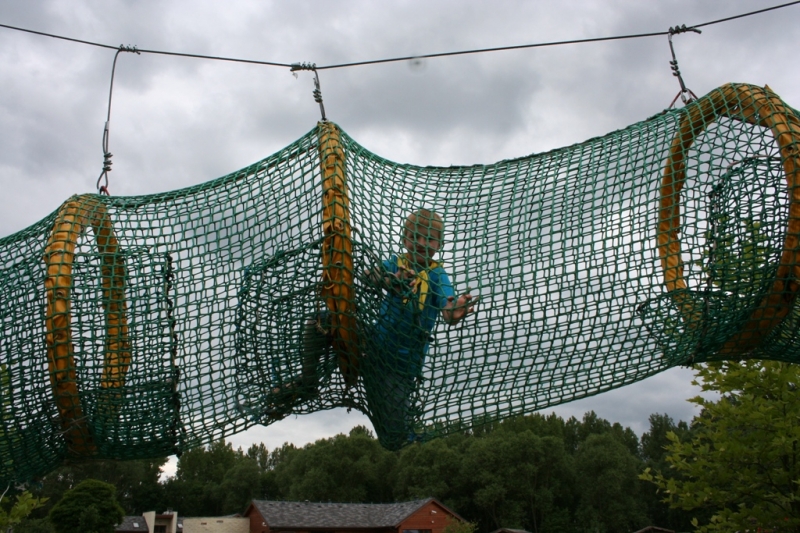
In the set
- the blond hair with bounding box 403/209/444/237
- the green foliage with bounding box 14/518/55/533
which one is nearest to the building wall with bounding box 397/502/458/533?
the green foliage with bounding box 14/518/55/533

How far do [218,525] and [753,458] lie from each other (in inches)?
1551

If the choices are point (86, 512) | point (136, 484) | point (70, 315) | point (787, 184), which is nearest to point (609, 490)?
point (86, 512)

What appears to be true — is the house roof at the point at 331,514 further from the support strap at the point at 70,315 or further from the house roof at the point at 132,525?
the support strap at the point at 70,315

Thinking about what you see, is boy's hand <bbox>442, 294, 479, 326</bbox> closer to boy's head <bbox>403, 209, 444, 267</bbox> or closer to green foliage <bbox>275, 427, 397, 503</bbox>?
boy's head <bbox>403, 209, 444, 267</bbox>

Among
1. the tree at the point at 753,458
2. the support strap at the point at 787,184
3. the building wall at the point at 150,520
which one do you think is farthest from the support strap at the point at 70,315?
the building wall at the point at 150,520

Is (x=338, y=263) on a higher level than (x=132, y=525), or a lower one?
higher

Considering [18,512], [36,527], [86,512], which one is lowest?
[36,527]

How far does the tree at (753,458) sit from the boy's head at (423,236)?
3871 millimetres

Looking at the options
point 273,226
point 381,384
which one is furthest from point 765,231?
point 273,226

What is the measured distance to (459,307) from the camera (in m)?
2.40

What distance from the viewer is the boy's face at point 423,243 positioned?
253cm

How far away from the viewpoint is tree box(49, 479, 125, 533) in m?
28.8

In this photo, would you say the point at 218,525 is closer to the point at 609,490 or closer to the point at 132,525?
the point at 132,525

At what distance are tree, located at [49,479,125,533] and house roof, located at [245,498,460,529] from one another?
307 inches
